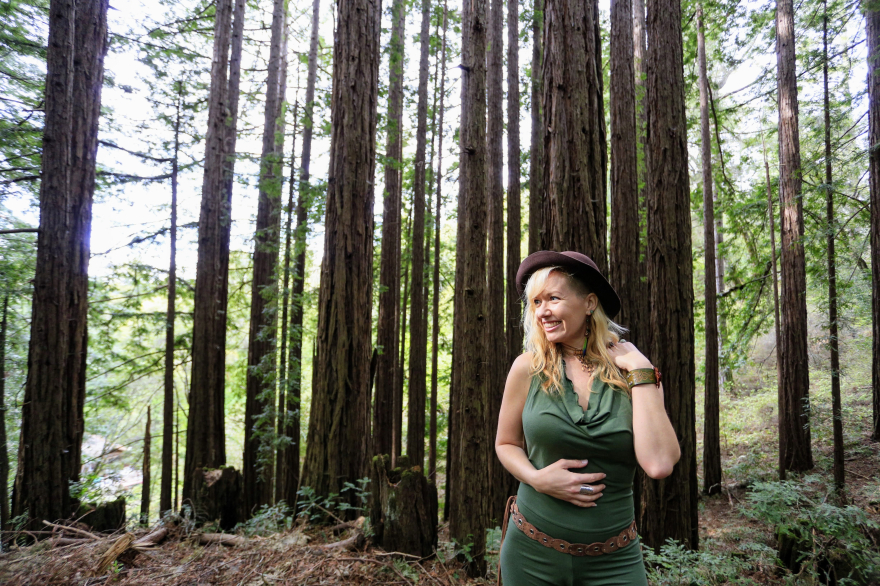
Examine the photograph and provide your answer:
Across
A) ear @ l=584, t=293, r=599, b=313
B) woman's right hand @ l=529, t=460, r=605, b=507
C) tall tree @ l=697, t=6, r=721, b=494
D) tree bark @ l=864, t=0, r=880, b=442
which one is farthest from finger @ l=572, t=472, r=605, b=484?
tree bark @ l=864, t=0, r=880, b=442

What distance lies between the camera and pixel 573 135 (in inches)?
137

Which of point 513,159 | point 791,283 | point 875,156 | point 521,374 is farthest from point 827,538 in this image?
point 513,159

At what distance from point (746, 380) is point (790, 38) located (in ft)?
50.9

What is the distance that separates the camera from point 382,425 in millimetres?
10430

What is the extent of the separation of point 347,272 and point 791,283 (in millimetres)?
9430

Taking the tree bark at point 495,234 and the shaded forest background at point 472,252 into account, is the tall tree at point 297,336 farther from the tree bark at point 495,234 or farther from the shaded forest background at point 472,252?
the tree bark at point 495,234

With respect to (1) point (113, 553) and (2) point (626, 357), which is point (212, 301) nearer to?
(1) point (113, 553)

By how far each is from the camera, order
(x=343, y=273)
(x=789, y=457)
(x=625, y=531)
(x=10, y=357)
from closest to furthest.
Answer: (x=625, y=531) → (x=343, y=273) → (x=10, y=357) → (x=789, y=457)

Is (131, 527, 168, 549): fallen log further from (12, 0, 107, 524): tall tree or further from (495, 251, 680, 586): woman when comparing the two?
(495, 251, 680, 586): woman

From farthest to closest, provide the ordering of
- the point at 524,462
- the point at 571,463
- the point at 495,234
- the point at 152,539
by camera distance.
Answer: the point at 495,234, the point at 152,539, the point at 524,462, the point at 571,463

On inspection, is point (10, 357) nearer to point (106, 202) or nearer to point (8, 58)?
point (106, 202)

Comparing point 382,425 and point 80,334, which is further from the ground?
point 80,334

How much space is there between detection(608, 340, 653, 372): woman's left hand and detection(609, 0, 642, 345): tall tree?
556cm

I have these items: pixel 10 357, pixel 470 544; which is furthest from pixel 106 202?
pixel 470 544
